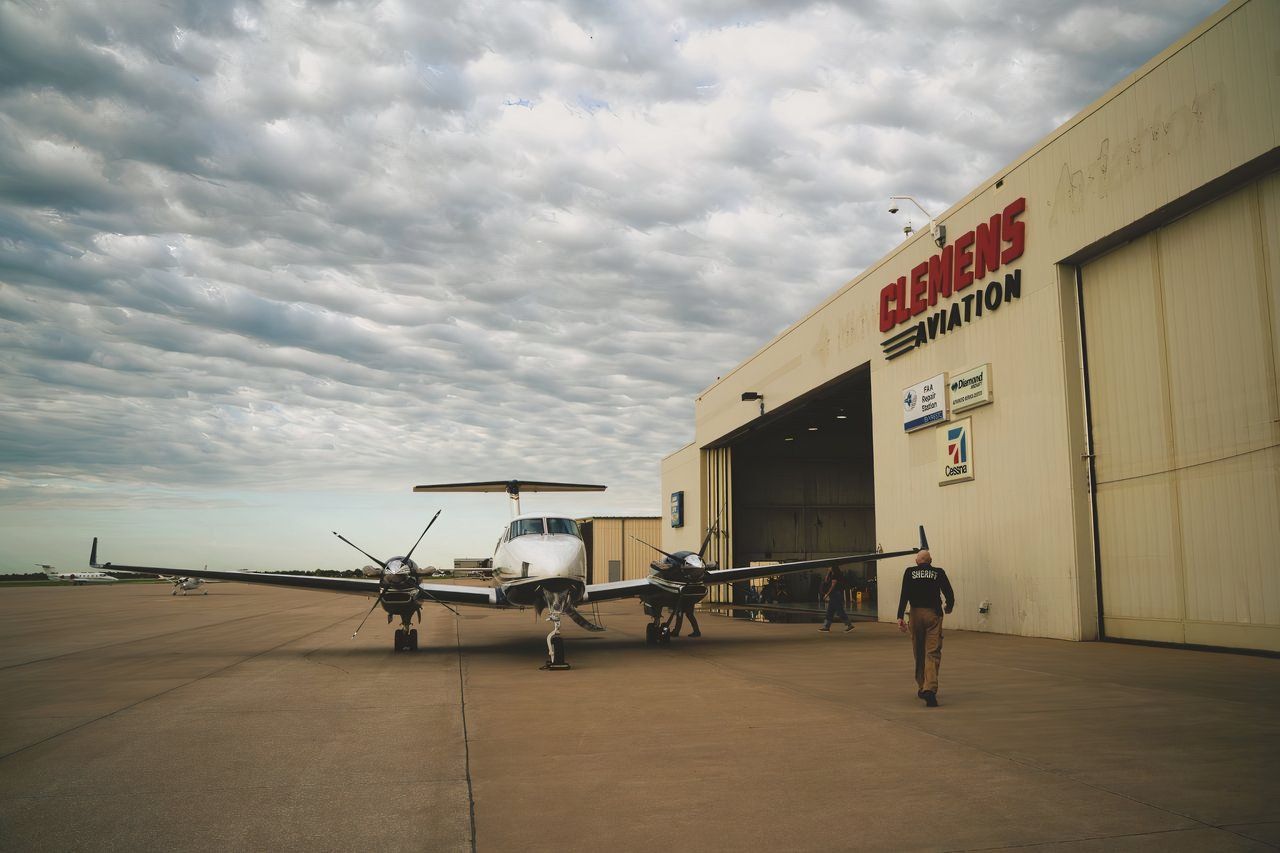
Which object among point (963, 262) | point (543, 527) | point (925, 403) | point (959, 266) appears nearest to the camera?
point (543, 527)

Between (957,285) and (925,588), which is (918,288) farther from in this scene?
(925,588)

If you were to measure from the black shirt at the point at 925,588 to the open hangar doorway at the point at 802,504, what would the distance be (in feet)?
107

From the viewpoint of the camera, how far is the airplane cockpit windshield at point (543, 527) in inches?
656

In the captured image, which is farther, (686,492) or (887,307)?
(686,492)

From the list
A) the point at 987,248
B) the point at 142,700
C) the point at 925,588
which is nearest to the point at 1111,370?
the point at 987,248

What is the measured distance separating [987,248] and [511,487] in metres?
13.4

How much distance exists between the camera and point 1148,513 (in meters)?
15.5

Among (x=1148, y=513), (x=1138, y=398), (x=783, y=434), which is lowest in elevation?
(x=1148, y=513)

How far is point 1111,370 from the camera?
54.2 ft

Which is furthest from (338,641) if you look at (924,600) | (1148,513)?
(1148,513)

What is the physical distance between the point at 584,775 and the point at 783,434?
35.7 meters

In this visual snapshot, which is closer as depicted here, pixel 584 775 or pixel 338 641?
pixel 584 775

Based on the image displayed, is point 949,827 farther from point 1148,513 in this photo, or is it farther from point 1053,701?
point 1148,513

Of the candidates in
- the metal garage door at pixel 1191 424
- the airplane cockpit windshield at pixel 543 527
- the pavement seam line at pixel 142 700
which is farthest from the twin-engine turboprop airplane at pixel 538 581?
the metal garage door at pixel 1191 424
